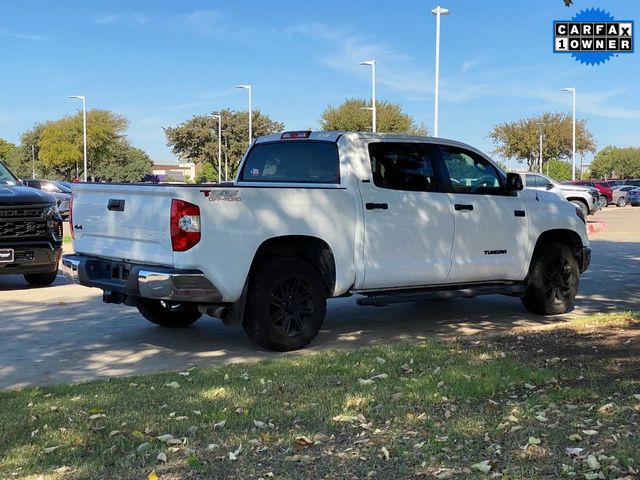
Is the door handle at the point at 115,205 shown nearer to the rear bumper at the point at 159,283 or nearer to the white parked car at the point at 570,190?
the rear bumper at the point at 159,283

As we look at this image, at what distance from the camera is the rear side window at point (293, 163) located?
7.04 metres

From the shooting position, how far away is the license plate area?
952 centimetres

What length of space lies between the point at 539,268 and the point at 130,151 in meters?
80.3

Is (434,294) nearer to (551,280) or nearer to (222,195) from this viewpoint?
(551,280)

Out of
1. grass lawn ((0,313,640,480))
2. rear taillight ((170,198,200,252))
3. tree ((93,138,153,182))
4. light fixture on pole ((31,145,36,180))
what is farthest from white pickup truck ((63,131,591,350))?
light fixture on pole ((31,145,36,180))

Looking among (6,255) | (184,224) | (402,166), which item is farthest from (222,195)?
(6,255)

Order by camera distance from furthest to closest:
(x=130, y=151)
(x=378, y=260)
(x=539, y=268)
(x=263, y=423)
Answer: (x=130, y=151) < (x=539, y=268) < (x=378, y=260) < (x=263, y=423)

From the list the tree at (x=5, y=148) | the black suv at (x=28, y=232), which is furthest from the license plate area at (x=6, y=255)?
the tree at (x=5, y=148)

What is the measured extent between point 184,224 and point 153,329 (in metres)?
2.35

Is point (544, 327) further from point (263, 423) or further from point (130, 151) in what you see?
point (130, 151)

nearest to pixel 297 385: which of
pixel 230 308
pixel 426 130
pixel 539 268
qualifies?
pixel 230 308

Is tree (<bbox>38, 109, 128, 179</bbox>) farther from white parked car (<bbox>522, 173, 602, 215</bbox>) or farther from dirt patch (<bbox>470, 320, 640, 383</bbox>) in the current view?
dirt patch (<bbox>470, 320, 640, 383</bbox>)

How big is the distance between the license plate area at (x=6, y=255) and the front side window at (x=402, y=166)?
5469 mm

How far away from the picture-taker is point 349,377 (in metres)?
5.29
